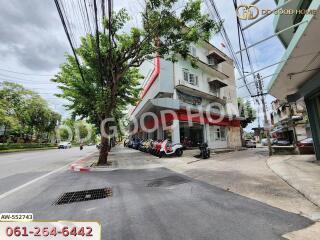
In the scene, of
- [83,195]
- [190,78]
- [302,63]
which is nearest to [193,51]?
[190,78]

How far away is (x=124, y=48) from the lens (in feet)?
39.8

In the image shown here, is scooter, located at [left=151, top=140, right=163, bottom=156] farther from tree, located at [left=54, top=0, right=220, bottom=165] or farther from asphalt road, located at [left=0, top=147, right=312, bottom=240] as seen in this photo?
asphalt road, located at [left=0, top=147, right=312, bottom=240]

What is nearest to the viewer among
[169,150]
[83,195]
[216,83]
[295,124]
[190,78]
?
[83,195]

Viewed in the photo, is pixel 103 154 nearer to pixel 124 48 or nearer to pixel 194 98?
pixel 124 48

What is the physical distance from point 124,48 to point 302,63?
30.3ft

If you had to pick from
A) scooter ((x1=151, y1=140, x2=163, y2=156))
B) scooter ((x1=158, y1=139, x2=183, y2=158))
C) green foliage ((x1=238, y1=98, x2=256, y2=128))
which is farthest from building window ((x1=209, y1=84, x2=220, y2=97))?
green foliage ((x1=238, y1=98, x2=256, y2=128))

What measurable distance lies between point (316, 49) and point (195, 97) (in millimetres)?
16385

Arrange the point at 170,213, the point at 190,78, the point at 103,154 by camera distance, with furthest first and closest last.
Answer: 1. the point at 190,78
2. the point at 103,154
3. the point at 170,213

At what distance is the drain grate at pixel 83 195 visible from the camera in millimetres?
5004

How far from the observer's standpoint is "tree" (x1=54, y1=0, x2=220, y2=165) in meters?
10.5

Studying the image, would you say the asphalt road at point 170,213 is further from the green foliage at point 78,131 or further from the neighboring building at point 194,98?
the green foliage at point 78,131

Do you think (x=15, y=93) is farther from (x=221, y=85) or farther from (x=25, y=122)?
(x=221, y=85)

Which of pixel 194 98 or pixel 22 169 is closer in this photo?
pixel 22 169

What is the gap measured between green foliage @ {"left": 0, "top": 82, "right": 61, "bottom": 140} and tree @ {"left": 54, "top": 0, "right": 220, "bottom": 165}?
22112 millimetres
